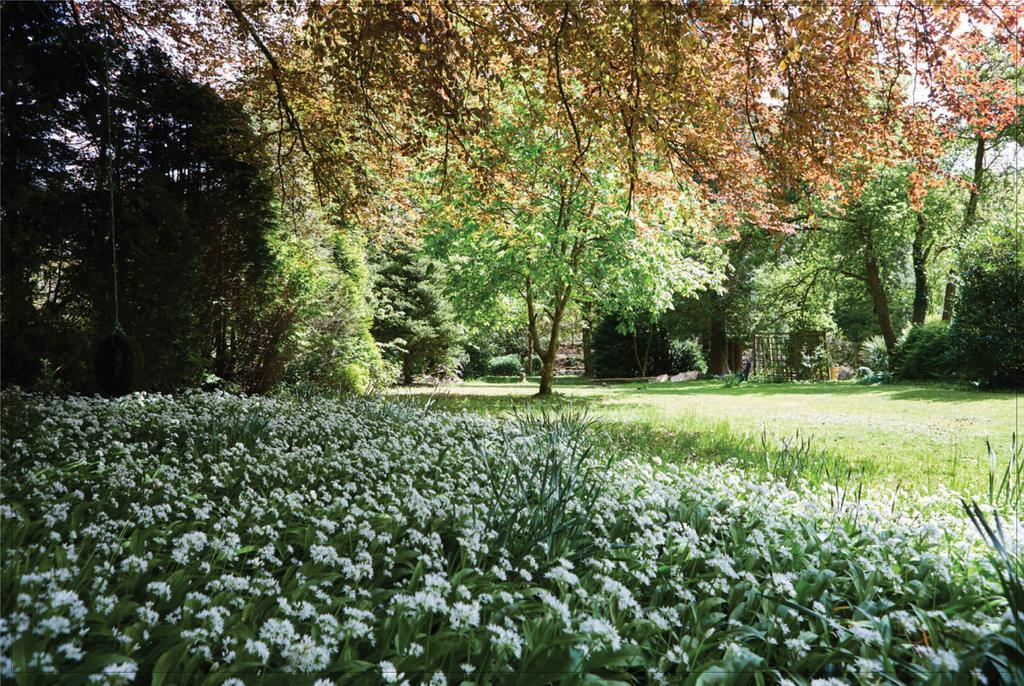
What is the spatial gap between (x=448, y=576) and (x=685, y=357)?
23336mm

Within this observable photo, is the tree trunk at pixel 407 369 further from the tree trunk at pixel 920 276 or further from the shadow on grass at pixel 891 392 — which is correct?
the tree trunk at pixel 920 276

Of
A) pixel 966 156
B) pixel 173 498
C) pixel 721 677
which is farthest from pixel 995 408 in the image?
pixel 966 156

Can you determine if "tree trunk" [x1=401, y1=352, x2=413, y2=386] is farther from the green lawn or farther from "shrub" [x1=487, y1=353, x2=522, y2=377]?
"shrub" [x1=487, y1=353, x2=522, y2=377]

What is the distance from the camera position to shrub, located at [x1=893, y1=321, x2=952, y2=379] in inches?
551

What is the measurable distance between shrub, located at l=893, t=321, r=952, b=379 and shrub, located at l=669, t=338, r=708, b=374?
29.0ft

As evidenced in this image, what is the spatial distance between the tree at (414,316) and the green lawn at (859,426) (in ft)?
24.8

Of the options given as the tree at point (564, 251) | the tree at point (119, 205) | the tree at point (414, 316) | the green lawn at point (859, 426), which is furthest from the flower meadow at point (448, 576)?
the tree at point (414, 316)

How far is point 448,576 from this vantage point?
7.66 ft

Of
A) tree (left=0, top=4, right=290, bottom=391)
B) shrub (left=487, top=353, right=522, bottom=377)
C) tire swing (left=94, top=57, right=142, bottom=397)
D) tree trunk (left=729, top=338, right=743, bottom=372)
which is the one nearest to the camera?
tire swing (left=94, top=57, right=142, bottom=397)

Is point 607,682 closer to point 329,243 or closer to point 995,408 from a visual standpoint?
point 329,243

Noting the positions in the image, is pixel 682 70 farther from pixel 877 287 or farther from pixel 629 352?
pixel 629 352

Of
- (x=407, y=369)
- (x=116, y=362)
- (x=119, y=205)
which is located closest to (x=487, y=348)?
(x=407, y=369)

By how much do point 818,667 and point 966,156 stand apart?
23.7 m

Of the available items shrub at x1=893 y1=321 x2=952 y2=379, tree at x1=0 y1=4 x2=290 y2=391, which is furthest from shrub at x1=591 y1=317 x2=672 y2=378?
tree at x1=0 y1=4 x2=290 y2=391
